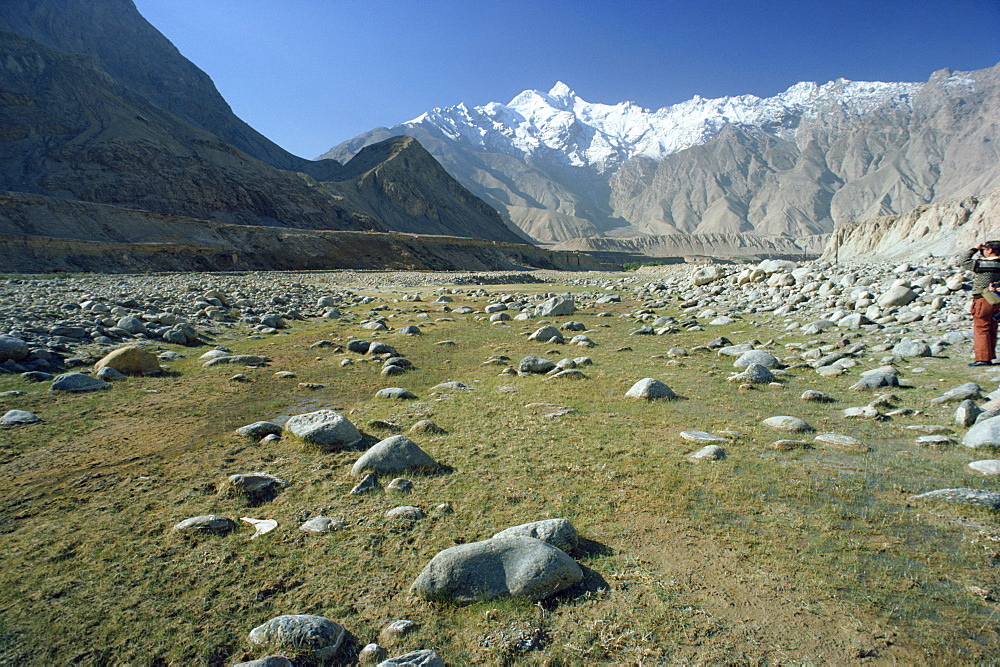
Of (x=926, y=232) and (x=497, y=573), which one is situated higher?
(x=926, y=232)

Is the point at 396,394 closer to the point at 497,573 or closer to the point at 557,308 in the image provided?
the point at 497,573

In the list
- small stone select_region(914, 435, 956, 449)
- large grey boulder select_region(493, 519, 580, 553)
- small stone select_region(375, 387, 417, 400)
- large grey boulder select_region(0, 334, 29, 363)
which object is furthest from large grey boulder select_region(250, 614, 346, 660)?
large grey boulder select_region(0, 334, 29, 363)

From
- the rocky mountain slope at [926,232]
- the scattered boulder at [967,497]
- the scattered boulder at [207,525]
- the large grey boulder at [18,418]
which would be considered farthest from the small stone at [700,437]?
the rocky mountain slope at [926,232]

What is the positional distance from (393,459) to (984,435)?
571 centimetres

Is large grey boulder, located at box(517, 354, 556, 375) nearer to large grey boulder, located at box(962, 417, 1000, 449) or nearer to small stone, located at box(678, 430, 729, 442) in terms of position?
small stone, located at box(678, 430, 729, 442)

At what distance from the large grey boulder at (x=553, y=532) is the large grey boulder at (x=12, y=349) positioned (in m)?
9.48

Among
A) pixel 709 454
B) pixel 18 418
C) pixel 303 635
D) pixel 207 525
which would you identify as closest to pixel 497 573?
pixel 303 635

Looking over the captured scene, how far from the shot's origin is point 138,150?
223ft

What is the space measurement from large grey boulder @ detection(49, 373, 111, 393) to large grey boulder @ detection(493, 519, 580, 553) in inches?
293

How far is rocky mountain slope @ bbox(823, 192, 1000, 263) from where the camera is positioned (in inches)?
Result: 1443

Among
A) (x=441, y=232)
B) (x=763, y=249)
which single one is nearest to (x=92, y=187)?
(x=441, y=232)

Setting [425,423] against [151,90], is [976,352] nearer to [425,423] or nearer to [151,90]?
[425,423]

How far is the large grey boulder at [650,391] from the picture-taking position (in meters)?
7.35

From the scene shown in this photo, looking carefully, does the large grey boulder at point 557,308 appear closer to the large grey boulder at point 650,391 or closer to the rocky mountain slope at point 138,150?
the large grey boulder at point 650,391
